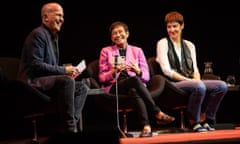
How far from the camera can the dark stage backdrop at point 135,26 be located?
14.6 ft

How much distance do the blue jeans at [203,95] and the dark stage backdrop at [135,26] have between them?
2.70 ft

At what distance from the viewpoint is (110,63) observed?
161 inches

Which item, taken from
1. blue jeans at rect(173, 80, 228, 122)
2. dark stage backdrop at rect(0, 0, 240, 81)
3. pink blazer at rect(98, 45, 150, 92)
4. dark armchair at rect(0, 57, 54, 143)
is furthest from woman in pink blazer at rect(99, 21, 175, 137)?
dark armchair at rect(0, 57, 54, 143)

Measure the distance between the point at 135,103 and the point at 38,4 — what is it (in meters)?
1.65

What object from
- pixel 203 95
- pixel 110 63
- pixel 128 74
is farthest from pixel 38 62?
pixel 203 95

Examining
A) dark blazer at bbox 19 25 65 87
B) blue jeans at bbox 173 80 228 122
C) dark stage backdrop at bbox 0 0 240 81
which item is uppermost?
dark stage backdrop at bbox 0 0 240 81

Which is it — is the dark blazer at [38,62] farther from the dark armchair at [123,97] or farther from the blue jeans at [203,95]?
the blue jeans at [203,95]

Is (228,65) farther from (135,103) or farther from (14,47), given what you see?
(14,47)

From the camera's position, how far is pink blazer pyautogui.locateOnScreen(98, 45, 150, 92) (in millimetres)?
4016

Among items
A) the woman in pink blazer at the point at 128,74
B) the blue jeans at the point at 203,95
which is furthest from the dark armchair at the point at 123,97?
the blue jeans at the point at 203,95

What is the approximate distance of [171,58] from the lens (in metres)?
4.24

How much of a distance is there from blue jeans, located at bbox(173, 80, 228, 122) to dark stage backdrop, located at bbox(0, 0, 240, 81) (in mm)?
822

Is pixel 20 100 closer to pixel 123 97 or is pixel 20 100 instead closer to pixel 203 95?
pixel 123 97

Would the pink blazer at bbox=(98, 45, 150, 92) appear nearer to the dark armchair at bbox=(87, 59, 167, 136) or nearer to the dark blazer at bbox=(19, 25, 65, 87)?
the dark armchair at bbox=(87, 59, 167, 136)
